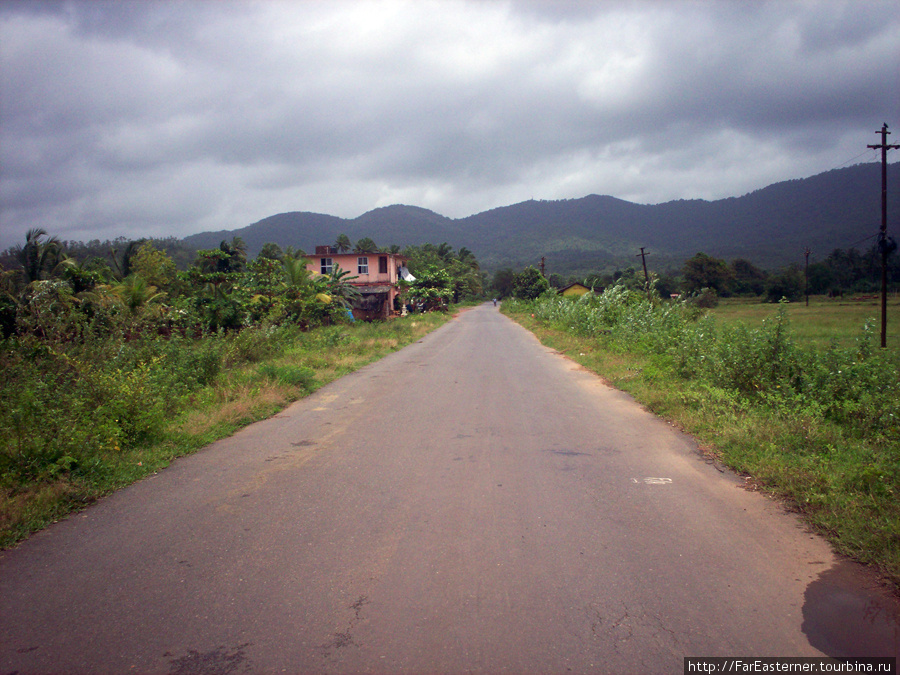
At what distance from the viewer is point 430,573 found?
11.3 ft

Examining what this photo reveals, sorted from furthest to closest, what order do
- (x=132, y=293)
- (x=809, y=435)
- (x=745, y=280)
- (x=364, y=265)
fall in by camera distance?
(x=745, y=280)
(x=364, y=265)
(x=132, y=293)
(x=809, y=435)

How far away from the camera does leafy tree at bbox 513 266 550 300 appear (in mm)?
57188

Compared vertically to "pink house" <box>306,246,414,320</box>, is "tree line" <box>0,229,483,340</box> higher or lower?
lower

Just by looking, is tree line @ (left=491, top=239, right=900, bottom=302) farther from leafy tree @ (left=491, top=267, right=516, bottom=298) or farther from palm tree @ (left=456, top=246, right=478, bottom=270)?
leafy tree @ (left=491, top=267, right=516, bottom=298)

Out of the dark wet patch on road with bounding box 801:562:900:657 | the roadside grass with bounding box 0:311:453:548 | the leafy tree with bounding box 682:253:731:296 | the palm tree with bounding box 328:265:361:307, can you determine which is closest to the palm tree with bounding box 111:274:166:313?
the palm tree with bounding box 328:265:361:307

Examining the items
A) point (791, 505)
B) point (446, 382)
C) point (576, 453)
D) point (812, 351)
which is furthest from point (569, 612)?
point (446, 382)

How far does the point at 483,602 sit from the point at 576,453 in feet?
11.1

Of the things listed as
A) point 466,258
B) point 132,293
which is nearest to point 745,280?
point 466,258

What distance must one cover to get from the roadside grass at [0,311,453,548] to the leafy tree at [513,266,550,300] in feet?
157

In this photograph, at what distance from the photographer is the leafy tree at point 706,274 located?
64.9 metres

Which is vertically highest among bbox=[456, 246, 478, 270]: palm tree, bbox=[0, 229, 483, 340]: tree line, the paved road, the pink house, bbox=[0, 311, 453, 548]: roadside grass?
bbox=[456, 246, 478, 270]: palm tree

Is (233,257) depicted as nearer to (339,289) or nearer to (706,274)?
(339,289)

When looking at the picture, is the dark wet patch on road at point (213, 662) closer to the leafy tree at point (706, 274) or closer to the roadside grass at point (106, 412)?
the roadside grass at point (106, 412)

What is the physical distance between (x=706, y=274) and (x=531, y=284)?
23154mm
